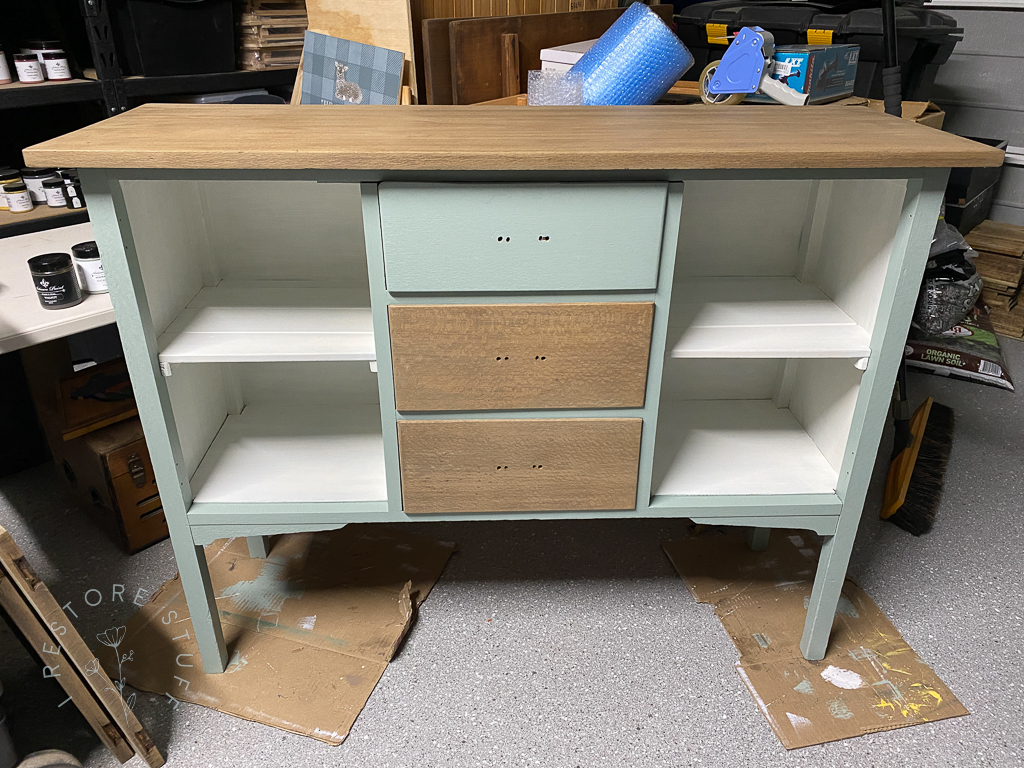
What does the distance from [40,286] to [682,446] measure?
1.24 m

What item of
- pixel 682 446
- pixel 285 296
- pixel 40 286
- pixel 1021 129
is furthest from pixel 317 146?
pixel 1021 129

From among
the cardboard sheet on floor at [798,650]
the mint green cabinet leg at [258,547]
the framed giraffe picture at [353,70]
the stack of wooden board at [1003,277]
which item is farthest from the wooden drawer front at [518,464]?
the stack of wooden board at [1003,277]

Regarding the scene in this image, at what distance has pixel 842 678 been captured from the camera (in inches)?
55.9

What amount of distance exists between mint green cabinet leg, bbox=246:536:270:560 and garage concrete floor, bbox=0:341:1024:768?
0.20 metres

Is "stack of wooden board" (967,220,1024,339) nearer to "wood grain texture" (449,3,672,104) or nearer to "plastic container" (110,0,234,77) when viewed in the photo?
"wood grain texture" (449,3,672,104)

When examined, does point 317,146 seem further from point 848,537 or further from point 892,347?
point 848,537

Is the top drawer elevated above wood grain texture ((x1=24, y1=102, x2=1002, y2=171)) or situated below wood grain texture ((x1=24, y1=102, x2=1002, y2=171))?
below

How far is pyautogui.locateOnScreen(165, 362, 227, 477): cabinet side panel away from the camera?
127 cm

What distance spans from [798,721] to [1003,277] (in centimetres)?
230

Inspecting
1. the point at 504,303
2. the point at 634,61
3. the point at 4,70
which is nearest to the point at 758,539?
the point at 504,303

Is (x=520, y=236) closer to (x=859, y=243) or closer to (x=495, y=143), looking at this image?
(x=495, y=143)

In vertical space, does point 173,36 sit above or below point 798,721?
above

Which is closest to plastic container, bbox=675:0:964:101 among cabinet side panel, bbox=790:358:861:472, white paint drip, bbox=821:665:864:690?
cabinet side panel, bbox=790:358:861:472

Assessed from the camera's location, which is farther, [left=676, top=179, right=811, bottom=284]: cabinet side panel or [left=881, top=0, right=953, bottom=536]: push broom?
[left=881, top=0, right=953, bottom=536]: push broom
